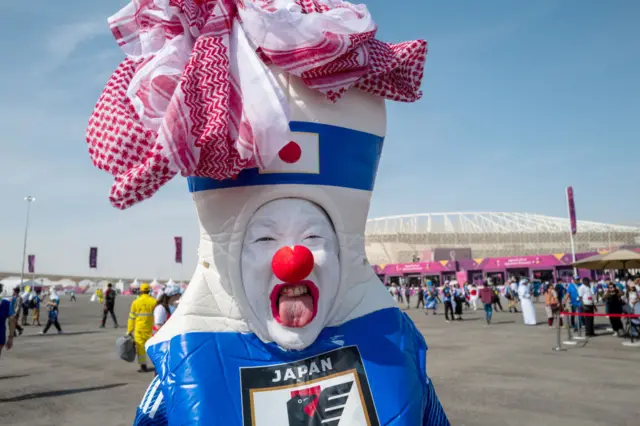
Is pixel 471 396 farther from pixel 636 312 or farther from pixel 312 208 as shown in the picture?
pixel 636 312

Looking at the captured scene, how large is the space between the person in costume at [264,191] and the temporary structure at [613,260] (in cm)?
1093

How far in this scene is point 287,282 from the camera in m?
1.79

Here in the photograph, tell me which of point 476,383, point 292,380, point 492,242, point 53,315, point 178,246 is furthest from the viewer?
point 492,242

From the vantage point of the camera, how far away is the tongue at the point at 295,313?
1812mm

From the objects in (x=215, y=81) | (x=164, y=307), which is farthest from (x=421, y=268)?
(x=215, y=81)

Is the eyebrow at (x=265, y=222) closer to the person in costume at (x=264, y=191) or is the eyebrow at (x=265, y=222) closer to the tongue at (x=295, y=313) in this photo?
the person in costume at (x=264, y=191)

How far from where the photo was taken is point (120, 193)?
1706 mm

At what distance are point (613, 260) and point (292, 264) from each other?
1196 cm

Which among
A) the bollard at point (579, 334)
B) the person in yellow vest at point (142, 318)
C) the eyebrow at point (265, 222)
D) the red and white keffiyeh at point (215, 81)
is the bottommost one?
the bollard at point (579, 334)

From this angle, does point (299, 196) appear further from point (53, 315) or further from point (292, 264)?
point (53, 315)

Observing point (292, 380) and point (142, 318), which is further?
point (142, 318)

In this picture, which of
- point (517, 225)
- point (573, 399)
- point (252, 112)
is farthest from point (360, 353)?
point (517, 225)

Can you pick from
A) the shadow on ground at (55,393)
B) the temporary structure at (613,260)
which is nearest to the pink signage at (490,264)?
the temporary structure at (613,260)

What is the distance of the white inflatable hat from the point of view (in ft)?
6.21
